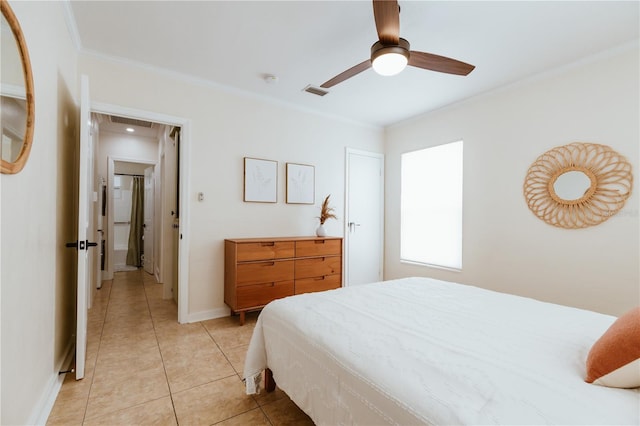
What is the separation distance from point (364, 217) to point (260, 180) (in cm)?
175

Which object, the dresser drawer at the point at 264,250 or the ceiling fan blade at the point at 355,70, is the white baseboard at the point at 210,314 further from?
the ceiling fan blade at the point at 355,70

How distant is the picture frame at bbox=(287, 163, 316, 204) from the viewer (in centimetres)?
385

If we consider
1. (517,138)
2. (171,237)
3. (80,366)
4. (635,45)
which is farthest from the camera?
(171,237)

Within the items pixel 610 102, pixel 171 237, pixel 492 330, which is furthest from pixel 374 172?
pixel 492 330

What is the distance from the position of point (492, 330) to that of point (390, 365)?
0.63 metres

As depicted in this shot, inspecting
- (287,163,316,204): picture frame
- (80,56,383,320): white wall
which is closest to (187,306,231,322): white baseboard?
(80,56,383,320): white wall

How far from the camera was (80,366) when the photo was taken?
2.02 m

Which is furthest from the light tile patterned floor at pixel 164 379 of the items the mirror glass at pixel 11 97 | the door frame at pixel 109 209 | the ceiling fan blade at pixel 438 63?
the ceiling fan blade at pixel 438 63

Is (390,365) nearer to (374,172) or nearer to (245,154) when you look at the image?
(245,154)

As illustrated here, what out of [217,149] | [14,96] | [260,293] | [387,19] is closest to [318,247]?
[260,293]

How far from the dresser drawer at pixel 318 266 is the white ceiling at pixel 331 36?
196cm

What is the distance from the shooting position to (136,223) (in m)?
6.49

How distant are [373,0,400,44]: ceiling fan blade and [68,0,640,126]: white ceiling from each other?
41cm

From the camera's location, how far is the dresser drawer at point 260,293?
3080mm
